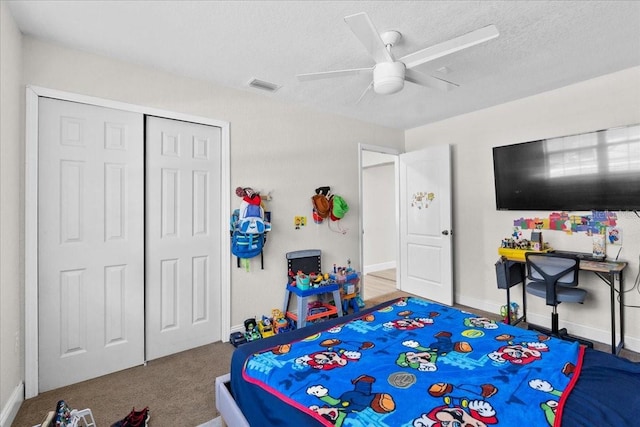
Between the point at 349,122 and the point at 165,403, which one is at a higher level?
the point at 349,122

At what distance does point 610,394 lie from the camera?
1174mm

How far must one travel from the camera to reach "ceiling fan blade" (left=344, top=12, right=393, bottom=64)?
4.79ft

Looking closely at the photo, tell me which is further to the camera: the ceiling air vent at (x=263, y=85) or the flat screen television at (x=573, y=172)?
the ceiling air vent at (x=263, y=85)

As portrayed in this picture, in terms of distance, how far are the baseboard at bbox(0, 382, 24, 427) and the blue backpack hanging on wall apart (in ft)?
5.43

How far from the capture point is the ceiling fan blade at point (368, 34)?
1.46m

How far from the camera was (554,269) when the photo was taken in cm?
261

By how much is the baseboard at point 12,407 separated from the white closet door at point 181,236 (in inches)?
30.5

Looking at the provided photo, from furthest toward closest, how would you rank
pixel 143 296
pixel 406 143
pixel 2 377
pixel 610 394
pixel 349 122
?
pixel 406 143 → pixel 349 122 → pixel 143 296 → pixel 2 377 → pixel 610 394

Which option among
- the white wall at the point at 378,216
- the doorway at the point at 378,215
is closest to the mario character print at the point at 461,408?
the doorway at the point at 378,215

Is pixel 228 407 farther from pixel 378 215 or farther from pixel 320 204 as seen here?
pixel 378 215

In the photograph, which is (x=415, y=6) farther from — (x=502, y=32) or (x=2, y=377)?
(x=2, y=377)

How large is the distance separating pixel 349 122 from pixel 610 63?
2.48 m

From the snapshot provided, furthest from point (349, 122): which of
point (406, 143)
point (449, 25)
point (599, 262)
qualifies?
point (599, 262)

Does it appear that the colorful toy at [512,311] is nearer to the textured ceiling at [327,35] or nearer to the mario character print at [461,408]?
the textured ceiling at [327,35]
